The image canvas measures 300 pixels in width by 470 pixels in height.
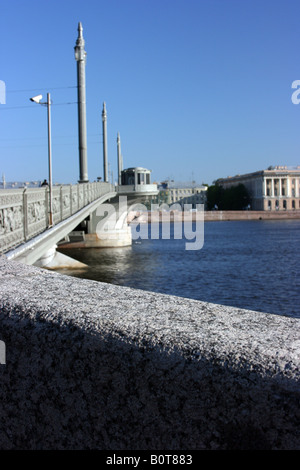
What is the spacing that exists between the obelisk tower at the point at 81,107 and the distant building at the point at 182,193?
11553 cm

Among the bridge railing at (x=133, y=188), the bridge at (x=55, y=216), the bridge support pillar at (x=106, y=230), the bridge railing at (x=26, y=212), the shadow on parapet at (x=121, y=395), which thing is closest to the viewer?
the shadow on parapet at (x=121, y=395)

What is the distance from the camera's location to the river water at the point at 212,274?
48.2 ft

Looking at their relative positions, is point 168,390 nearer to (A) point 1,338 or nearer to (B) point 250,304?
(A) point 1,338

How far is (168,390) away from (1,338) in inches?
22.7

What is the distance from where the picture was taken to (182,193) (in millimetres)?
143875

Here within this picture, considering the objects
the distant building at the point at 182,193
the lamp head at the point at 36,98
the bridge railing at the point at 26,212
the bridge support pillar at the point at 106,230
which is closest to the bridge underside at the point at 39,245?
the bridge railing at the point at 26,212

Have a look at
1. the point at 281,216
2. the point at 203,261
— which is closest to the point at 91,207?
the point at 203,261

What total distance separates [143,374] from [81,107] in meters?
18.8

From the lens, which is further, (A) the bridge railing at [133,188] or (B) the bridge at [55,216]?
(A) the bridge railing at [133,188]

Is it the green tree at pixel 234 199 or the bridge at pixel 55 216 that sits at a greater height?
the green tree at pixel 234 199

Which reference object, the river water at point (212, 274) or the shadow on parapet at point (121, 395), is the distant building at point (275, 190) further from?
the shadow on parapet at point (121, 395)

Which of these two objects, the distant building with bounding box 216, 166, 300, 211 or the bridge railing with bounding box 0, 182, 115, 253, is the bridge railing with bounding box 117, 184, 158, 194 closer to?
the bridge railing with bounding box 0, 182, 115, 253

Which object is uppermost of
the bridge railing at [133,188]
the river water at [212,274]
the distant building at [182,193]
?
→ the distant building at [182,193]

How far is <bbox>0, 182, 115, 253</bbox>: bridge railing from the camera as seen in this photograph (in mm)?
7047
